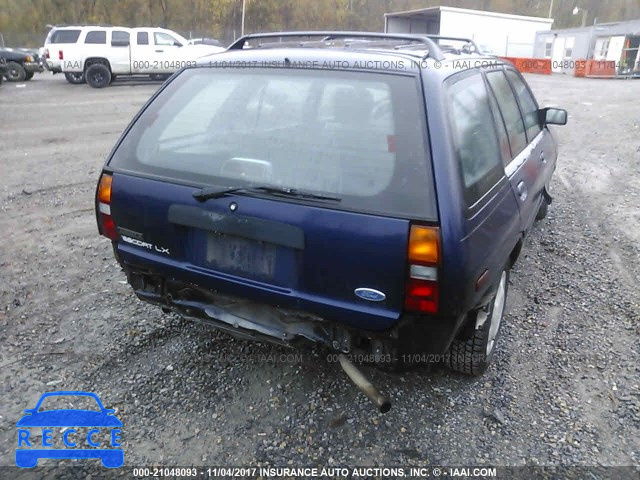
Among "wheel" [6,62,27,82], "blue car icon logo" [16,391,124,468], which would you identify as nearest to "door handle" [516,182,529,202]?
"blue car icon logo" [16,391,124,468]

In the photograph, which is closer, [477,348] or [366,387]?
[366,387]

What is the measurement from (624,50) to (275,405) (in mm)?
31183

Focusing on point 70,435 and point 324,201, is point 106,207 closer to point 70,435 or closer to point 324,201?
point 70,435

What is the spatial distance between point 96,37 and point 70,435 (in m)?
17.7

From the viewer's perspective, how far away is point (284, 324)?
8.14ft

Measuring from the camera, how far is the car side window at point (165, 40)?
17719mm

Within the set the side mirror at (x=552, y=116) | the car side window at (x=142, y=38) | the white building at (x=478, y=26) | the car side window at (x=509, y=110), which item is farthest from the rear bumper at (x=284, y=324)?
the white building at (x=478, y=26)

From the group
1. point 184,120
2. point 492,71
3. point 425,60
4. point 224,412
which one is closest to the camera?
point 425,60

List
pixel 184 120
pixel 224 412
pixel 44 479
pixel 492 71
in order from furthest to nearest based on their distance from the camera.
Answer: pixel 492 71
pixel 184 120
pixel 224 412
pixel 44 479

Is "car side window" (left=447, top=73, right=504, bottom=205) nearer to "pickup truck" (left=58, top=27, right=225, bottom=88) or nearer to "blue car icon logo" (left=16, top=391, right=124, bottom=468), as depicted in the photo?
"blue car icon logo" (left=16, top=391, right=124, bottom=468)

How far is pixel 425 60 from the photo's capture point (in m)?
2.44

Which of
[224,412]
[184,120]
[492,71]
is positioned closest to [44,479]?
[224,412]

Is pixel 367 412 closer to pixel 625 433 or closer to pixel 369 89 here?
pixel 625 433

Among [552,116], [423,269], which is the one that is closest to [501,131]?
[423,269]
